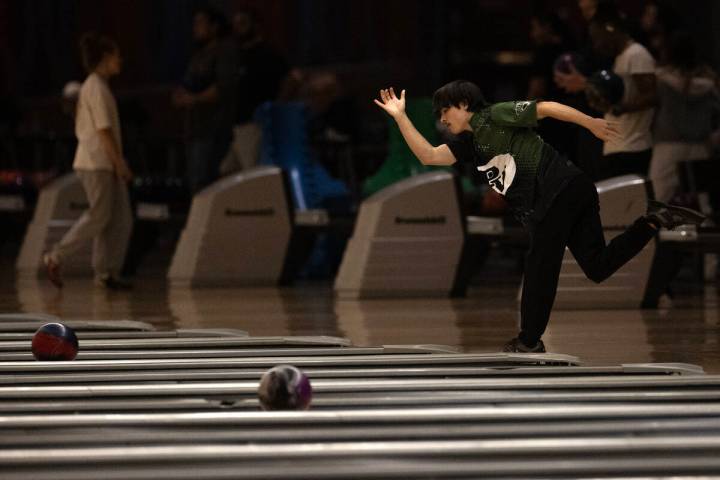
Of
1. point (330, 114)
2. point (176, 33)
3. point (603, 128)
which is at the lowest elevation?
point (176, 33)

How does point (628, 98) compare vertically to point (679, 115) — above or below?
above

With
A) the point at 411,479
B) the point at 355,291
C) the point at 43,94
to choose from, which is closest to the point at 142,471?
the point at 411,479

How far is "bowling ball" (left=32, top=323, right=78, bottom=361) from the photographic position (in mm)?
5445

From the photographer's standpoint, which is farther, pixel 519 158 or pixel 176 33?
pixel 176 33

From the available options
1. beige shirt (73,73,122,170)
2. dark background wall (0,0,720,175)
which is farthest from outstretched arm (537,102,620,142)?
dark background wall (0,0,720,175)

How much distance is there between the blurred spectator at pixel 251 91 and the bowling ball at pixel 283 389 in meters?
6.79

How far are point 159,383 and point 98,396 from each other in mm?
331

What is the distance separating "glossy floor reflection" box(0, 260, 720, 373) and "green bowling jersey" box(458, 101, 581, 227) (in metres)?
0.67

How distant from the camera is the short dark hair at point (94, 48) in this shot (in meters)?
9.46

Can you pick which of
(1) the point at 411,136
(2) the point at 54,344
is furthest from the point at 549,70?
(2) the point at 54,344

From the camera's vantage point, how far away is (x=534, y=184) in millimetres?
5980

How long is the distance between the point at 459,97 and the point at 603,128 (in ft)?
1.89

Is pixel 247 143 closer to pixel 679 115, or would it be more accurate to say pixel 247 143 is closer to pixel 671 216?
pixel 679 115

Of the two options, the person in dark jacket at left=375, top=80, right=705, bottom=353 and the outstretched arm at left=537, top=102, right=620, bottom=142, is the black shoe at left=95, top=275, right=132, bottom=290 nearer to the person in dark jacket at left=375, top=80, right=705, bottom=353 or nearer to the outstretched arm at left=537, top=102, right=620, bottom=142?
the person in dark jacket at left=375, top=80, right=705, bottom=353
